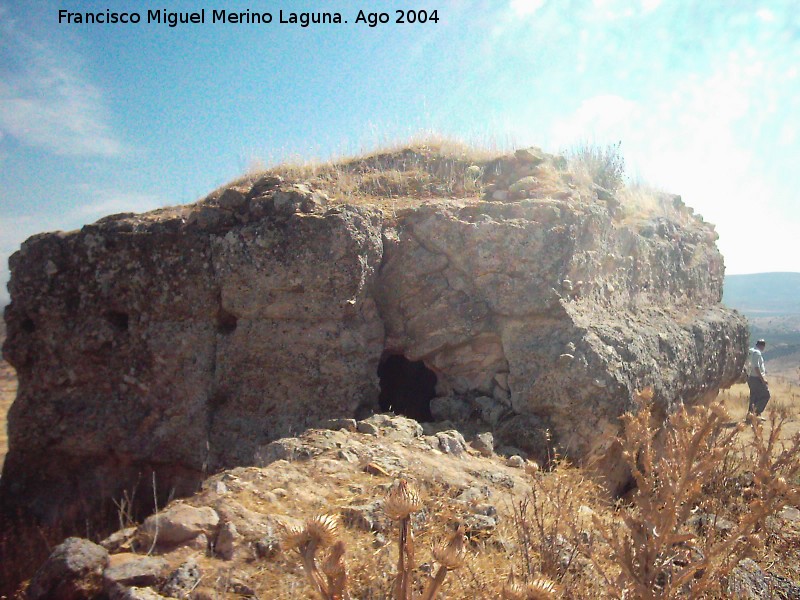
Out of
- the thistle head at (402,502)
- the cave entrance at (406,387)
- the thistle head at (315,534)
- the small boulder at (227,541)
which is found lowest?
the small boulder at (227,541)

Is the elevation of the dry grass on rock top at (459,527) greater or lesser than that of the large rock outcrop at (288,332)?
lesser

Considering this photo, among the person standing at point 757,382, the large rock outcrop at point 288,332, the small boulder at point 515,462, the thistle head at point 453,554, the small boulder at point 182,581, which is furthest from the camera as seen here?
the person standing at point 757,382

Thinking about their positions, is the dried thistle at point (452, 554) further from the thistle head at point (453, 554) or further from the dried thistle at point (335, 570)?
the dried thistle at point (335, 570)

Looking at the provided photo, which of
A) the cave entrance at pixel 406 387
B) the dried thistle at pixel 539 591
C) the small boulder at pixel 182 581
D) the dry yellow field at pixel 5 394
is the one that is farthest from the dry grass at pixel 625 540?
the dry yellow field at pixel 5 394

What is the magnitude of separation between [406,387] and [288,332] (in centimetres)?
181

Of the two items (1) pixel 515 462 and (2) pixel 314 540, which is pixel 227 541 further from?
(1) pixel 515 462

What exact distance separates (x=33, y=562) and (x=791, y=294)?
81258mm

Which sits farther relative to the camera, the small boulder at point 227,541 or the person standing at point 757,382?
the person standing at point 757,382

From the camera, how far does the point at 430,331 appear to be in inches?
230

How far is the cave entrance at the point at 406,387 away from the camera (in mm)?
6550

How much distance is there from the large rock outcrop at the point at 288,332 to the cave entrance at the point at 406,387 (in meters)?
0.78

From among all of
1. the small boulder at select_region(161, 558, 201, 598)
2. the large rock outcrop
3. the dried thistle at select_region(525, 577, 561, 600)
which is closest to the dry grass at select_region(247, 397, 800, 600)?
the dried thistle at select_region(525, 577, 561, 600)

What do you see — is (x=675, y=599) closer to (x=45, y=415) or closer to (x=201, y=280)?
(x=201, y=280)

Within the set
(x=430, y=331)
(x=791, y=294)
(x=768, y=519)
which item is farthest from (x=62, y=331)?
(x=791, y=294)
